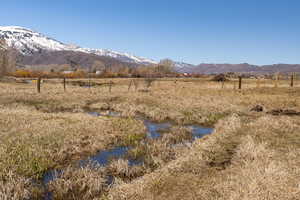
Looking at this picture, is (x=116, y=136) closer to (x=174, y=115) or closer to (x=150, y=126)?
(x=150, y=126)

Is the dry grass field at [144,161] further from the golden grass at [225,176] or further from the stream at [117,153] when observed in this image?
the stream at [117,153]

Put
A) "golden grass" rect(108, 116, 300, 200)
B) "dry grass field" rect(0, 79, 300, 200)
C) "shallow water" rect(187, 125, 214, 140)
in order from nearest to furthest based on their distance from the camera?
"golden grass" rect(108, 116, 300, 200) → "dry grass field" rect(0, 79, 300, 200) → "shallow water" rect(187, 125, 214, 140)

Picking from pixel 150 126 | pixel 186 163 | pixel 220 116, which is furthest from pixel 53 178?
pixel 220 116

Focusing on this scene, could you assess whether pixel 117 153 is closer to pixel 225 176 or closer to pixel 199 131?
pixel 225 176

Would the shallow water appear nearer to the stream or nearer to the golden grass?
the stream

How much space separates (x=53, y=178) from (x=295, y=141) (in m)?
11.0

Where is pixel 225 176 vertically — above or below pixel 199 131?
above

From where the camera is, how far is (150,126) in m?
18.8

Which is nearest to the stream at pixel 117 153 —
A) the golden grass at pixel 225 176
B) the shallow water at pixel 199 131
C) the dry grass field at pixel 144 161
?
the shallow water at pixel 199 131

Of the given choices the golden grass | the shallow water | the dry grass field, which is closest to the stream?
the shallow water

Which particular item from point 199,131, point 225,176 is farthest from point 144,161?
point 199,131

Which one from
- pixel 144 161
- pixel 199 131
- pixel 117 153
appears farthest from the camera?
pixel 199 131

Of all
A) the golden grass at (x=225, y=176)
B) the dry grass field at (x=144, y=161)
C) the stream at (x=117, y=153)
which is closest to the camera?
the golden grass at (x=225, y=176)

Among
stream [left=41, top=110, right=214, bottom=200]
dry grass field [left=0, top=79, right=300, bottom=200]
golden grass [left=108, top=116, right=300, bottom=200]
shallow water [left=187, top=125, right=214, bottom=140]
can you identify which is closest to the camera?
golden grass [left=108, top=116, right=300, bottom=200]
